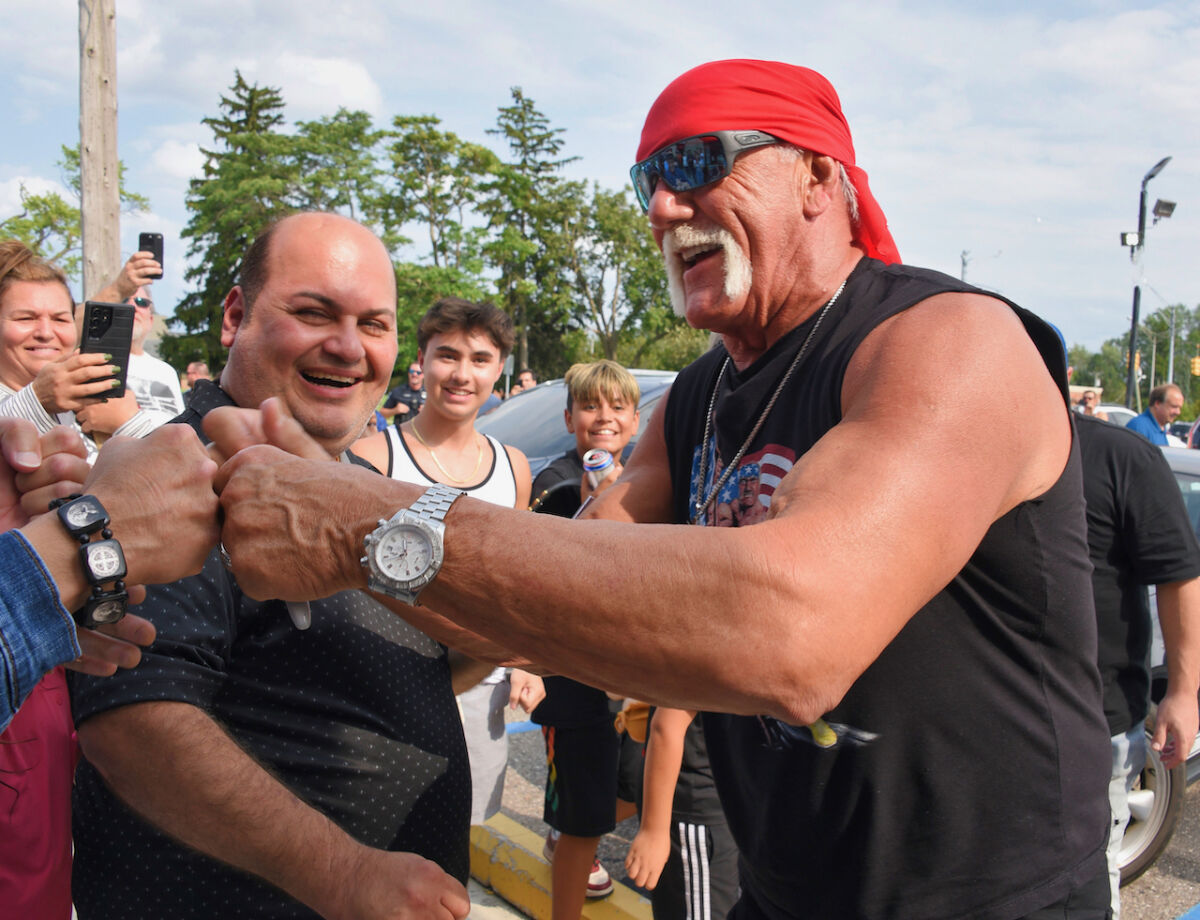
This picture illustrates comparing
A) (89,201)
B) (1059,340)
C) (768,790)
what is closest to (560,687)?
(768,790)

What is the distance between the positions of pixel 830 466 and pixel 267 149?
44687mm

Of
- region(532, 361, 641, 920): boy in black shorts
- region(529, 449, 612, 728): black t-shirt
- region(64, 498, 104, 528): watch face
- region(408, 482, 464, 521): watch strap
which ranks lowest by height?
region(532, 361, 641, 920): boy in black shorts

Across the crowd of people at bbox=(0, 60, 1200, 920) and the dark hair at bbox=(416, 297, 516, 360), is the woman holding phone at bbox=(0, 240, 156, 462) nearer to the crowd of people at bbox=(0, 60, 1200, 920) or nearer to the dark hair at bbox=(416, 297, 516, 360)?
the dark hair at bbox=(416, 297, 516, 360)

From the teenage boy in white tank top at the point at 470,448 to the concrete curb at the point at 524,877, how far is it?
13.8 inches

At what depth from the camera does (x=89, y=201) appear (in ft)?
26.4

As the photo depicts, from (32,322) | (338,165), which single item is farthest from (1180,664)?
(338,165)

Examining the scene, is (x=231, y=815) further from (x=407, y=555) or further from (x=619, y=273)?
(x=619, y=273)

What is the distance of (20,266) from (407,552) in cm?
353

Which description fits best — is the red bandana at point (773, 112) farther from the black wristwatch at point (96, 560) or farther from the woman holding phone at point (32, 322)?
the woman holding phone at point (32, 322)

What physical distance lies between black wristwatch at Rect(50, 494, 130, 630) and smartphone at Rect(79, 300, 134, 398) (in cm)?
235

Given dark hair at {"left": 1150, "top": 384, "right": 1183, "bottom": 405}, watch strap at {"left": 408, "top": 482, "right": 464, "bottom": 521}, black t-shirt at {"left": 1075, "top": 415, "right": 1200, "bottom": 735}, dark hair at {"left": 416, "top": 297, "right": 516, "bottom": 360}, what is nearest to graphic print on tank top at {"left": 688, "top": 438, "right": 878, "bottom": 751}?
watch strap at {"left": 408, "top": 482, "right": 464, "bottom": 521}

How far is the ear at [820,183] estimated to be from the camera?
1944 mm

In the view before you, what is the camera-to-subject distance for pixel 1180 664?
335 cm

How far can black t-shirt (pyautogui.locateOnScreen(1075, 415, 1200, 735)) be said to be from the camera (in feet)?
10.0
